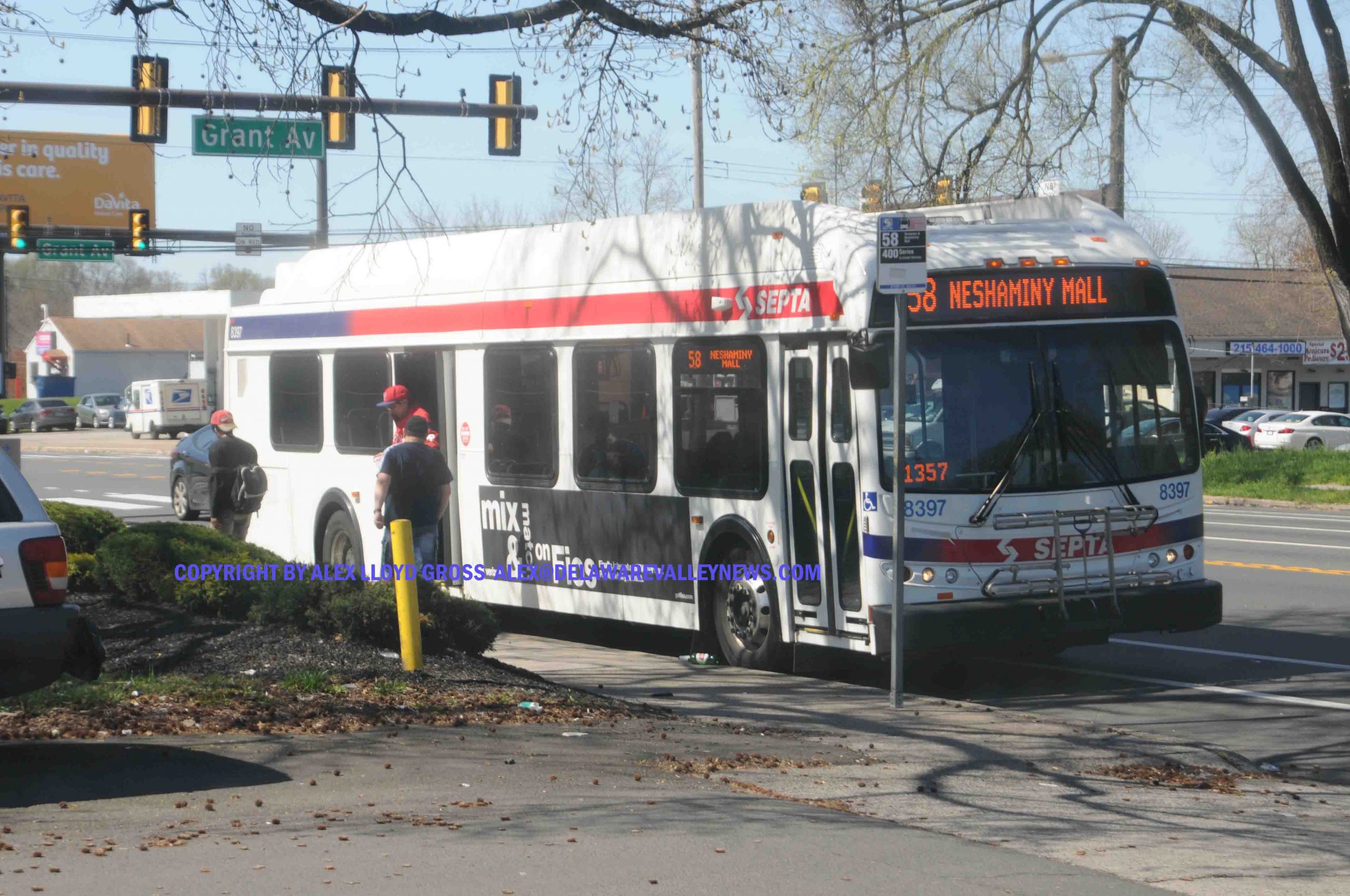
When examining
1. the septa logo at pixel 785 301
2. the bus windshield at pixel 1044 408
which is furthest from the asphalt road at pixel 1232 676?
the septa logo at pixel 785 301

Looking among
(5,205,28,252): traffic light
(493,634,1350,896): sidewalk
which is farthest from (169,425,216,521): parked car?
(493,634,1350,896): sidewalk

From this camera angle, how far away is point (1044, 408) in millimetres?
10461

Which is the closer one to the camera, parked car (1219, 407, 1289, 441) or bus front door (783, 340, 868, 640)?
bus front door (783, 340, 868, 640)

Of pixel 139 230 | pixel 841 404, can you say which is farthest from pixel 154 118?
pixel 139 230

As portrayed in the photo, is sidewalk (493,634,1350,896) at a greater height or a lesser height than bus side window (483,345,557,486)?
lesser

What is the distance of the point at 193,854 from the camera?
6.03 meters

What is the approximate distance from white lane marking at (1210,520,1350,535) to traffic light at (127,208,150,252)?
20761mm

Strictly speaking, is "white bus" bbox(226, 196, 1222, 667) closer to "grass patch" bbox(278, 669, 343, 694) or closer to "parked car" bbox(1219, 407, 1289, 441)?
"grass patch" bbox(278, 669, 343, 694)

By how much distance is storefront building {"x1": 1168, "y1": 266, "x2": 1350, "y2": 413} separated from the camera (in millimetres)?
56375

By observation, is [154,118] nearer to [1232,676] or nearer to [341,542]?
[341,542]

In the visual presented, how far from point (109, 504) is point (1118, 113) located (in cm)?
1914

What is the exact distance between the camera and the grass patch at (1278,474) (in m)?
30.5

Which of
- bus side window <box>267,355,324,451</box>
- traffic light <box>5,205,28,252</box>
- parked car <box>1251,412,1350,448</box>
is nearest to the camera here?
bus side window <box>267,355,324,451</box>

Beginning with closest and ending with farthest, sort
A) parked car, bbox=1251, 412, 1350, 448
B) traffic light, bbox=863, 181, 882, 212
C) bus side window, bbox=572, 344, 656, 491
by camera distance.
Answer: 1. bus side window, bbox=572, 344, 656, 491
2. traffic light, bbox=863, 181, 882, 212
3. parked car, bbox=1251, 412, 1350, 448
